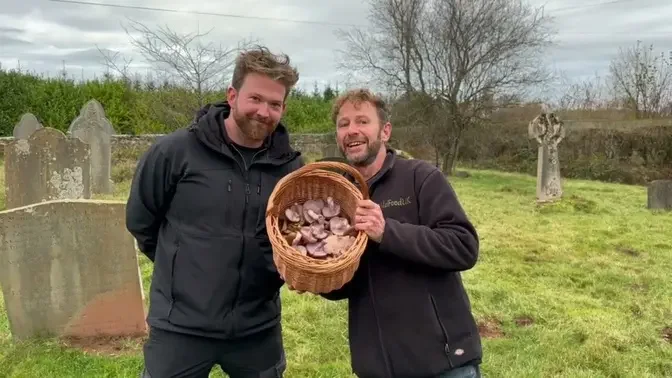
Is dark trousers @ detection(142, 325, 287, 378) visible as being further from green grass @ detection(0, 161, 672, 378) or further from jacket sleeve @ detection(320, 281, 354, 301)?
green grass @ detection(0, 161, 672, 378)

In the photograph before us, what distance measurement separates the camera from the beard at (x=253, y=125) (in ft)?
8.79

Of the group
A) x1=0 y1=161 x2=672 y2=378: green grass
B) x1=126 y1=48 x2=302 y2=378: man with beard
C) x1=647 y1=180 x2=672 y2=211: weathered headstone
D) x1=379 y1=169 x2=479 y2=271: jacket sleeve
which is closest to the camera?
x1=379 y1=169 x2=479 y2=271: jacket sleeve

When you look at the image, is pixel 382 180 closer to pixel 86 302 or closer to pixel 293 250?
pixel 293 250

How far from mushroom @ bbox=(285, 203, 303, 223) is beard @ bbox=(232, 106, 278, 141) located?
0.39 meters

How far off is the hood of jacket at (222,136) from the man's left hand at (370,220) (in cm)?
65

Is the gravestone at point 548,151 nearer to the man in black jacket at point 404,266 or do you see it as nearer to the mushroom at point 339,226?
the man in black jacket at point 404,266

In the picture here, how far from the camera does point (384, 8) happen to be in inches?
1000

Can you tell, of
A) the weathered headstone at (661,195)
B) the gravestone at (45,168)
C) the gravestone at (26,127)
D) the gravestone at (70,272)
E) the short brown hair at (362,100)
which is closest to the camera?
the short brown hair at (362,100)

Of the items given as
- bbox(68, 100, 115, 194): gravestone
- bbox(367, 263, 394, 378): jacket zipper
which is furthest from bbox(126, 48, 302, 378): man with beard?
bbox(68, 100, 115, 194): gravestone

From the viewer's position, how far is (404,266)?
8.13 feet

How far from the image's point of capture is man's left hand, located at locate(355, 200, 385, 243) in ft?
7.58

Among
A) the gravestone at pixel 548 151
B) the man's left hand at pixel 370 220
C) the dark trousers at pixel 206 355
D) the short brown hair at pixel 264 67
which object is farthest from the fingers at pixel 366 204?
the gravestone at pixel 548 151

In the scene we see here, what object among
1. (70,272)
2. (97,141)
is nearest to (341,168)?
(70,272)

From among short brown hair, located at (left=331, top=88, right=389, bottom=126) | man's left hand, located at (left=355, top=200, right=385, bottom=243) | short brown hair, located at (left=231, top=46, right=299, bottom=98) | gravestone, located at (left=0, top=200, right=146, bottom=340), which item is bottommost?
gravestone, located at (left=0, top=200, right=146, bottom=340)
